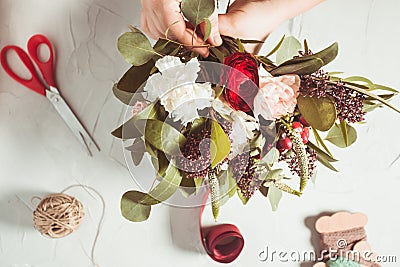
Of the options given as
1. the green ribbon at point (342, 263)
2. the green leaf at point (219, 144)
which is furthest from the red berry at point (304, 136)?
the green ribbon at point (342, 263)

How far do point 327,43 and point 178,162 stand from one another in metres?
0.43

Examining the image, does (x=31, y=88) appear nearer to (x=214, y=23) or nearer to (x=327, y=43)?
(x=214, y=23)

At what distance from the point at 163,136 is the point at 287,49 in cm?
26

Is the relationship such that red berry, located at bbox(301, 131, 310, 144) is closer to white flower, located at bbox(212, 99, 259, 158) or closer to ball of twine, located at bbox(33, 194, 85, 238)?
white flower, located at bbox(212, 99, 259, 158)

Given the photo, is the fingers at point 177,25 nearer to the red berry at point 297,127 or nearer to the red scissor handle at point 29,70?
the red berry at point 297,127

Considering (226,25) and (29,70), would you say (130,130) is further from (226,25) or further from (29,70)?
(29,70)

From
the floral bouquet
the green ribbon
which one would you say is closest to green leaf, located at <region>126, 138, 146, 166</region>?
the floral bouquet

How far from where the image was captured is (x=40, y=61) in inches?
40.6

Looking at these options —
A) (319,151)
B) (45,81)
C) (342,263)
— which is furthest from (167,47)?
(342,263)

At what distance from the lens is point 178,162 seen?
2.37 feet

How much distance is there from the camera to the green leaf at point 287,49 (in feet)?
2.78

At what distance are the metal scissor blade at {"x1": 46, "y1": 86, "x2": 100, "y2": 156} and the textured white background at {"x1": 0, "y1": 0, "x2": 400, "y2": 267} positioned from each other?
2 centimetres

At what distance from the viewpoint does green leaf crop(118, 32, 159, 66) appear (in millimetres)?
730

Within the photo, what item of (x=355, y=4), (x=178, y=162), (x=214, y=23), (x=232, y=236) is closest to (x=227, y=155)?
(x=178, y=162)
